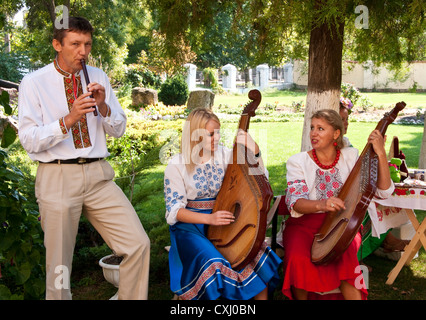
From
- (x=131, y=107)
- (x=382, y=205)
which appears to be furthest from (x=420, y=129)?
(x=382, y=205)

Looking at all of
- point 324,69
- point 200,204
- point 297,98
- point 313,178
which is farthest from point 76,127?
point 297,98

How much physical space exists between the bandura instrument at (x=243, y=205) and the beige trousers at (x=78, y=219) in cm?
48

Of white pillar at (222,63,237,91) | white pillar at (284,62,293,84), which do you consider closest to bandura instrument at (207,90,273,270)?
white pillar at (222,63,237,91)

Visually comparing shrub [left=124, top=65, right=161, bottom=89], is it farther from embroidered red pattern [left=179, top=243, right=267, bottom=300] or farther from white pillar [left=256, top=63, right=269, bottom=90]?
embroidered red pattern [left=179, top=243, right=267, bottom=300]

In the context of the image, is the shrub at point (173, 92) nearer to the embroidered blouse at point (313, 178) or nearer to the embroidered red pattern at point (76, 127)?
the embroidered blouse at point (313, 178)

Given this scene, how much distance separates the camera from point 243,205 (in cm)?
265

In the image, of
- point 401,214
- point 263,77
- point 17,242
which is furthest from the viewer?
point 263,77

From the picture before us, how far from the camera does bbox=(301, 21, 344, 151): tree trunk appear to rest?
166 inches

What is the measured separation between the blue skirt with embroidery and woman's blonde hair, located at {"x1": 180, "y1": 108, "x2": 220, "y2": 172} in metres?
0.42

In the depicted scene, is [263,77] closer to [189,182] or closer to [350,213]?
→ [189,182]

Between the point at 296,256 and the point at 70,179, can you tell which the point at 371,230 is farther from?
the point at 70,179

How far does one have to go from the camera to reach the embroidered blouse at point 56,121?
248 centimetres

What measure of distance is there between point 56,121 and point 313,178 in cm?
163

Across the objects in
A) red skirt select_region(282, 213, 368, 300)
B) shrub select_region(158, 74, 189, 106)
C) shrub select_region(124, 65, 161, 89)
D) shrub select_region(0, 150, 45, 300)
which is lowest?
red skirt select_region(282, 213, 368, 300)
